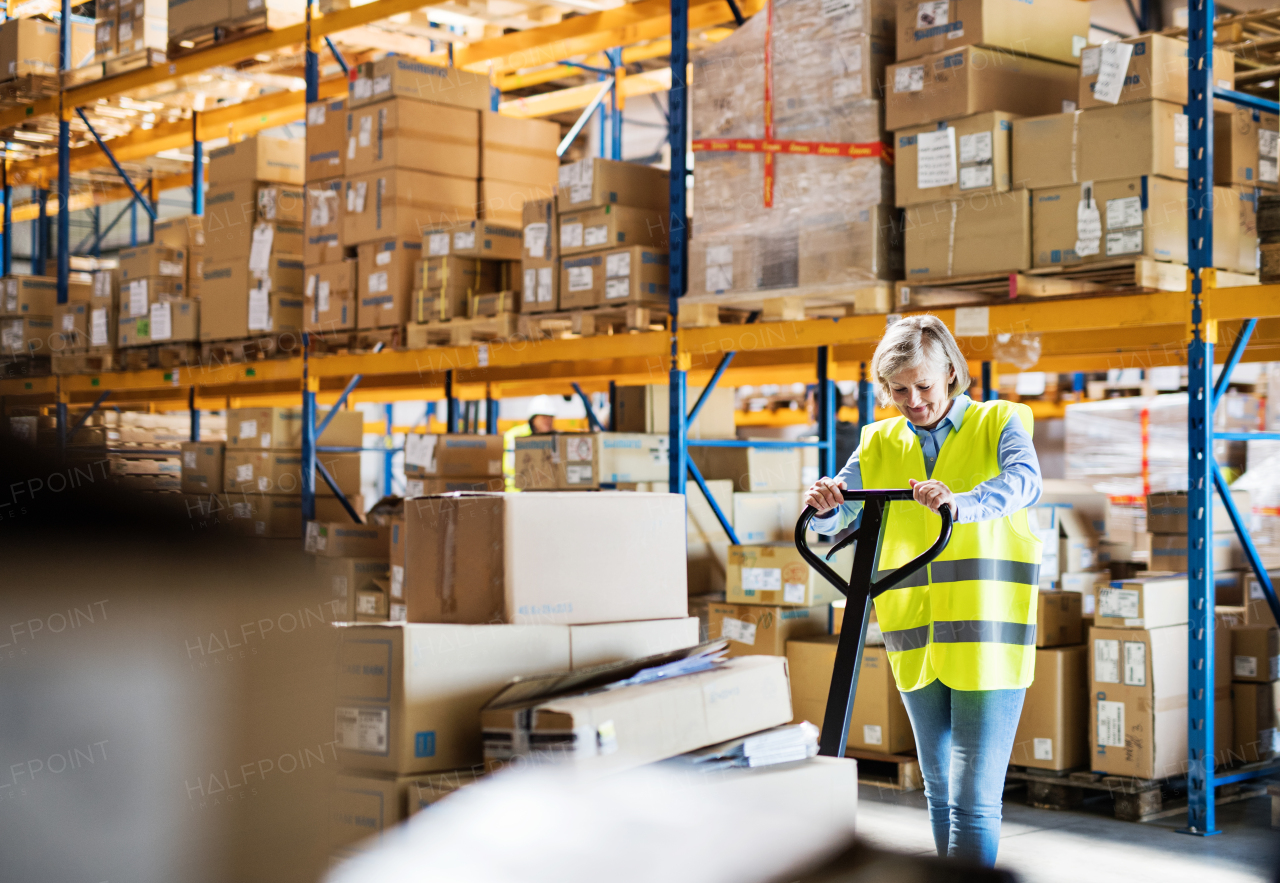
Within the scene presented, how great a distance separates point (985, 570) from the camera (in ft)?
9.95

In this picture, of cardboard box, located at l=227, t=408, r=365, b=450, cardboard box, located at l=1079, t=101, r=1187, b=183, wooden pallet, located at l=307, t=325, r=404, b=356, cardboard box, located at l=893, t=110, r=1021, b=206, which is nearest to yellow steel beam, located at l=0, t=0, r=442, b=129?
wooden pallet, located at l=307, t=325, r=404, b=356

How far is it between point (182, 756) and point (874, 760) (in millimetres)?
5725

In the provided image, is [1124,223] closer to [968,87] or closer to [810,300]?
[968,87]

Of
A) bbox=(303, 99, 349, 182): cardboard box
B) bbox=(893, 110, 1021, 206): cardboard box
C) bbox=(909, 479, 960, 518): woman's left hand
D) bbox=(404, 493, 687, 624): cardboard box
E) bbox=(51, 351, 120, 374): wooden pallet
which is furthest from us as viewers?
A: bbox=(51, 351, 120, 374): wooden pallet

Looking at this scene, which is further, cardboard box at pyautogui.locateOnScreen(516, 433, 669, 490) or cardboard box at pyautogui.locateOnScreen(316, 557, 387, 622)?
cardboard box at pyautogui.locateOnScreen(316, 557, 387, 622)

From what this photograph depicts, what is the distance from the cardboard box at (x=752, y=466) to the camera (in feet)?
24.1

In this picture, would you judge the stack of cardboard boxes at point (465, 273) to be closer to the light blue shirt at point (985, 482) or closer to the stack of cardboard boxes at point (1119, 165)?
the stack of cardboard boxes at point (1119, 165)

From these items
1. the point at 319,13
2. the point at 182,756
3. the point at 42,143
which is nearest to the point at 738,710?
the point at 182,756

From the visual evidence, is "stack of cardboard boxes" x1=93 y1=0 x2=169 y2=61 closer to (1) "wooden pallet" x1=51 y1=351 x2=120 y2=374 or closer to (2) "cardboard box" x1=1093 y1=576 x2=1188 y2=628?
(1) "wooden pallet" x1=51 y1=351 x2=120 y2=374

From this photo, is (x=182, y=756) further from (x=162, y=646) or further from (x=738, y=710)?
(x=738, y=710)

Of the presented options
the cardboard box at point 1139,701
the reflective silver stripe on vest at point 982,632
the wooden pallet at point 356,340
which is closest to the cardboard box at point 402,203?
the wooden pallet at point 356,340

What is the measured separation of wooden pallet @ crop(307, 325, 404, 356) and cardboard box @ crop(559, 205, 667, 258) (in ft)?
5.16

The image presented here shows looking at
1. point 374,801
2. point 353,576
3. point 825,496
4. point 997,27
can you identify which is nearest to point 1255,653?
point 997,27

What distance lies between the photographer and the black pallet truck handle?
2785 millimetres
